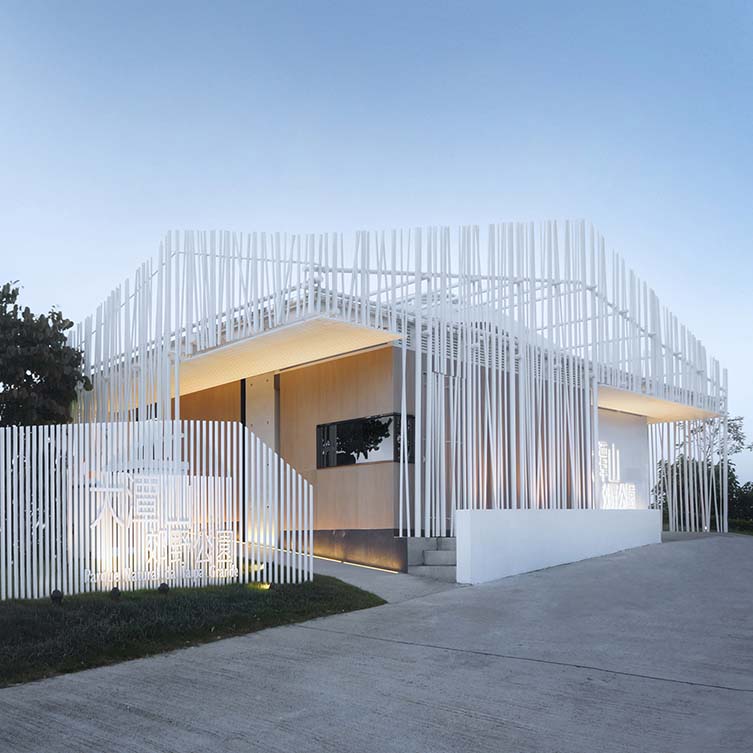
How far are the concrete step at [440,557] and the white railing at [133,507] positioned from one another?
257 centimetres

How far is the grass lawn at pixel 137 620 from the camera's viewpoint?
29.6 feet

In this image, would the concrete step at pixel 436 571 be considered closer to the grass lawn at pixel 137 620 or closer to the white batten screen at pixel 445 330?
the white batten screen at pixel 445 330

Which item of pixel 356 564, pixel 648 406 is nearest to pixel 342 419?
pixel 356 564

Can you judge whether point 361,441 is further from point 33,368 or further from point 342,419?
point 33,368

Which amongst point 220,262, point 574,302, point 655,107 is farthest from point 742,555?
point 220,262

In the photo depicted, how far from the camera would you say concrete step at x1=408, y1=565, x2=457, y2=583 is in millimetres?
13805

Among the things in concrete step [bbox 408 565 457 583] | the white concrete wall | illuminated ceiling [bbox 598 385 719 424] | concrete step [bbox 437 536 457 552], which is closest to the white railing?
concrete step [bbox 408 565 457 583]

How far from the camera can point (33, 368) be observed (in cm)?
1662

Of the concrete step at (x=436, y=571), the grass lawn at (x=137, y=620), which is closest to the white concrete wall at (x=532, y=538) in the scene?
the concrete step at (x=436, y=571)

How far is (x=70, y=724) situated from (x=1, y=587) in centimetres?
512

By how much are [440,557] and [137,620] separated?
18.9ft

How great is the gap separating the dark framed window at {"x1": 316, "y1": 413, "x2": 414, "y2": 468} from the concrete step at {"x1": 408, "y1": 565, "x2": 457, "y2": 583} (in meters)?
2.44

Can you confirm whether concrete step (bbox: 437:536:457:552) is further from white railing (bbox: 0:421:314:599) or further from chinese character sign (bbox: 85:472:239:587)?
chinese character sign (bbox: 85:472:239:587)

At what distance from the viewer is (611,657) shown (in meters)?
8.62
